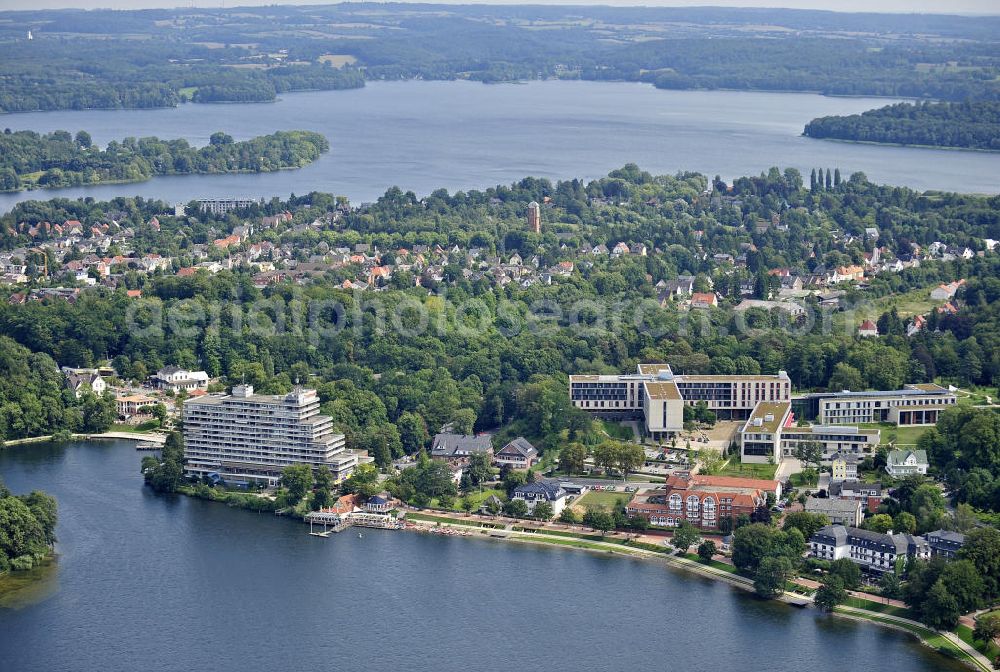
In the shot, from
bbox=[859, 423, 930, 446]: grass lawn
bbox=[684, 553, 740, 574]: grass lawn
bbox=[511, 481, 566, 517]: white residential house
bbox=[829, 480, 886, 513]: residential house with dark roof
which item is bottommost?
bbox=[684, 553, 740, 574]: grass lawn

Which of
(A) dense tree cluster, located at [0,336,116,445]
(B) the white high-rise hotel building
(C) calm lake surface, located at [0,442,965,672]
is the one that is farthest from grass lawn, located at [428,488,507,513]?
(A) dense tree cluster, located at [0,336,116,445]

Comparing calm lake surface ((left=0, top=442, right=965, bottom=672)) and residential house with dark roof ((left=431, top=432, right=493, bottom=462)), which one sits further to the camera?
residential house with dark roof ((left=431, top=432, right=493, bottom=462))

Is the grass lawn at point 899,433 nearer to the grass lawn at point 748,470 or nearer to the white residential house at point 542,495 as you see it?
the grass lawn at point 748,470

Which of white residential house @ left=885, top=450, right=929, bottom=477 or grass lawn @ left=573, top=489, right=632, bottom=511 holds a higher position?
white residential house @ left=885, top=450, right=929, bottom=477

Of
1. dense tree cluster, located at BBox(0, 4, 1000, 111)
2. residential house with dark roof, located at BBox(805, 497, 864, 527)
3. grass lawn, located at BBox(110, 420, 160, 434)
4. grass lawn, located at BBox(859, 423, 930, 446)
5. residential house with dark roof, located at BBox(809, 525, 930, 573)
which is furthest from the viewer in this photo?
dense tree cluster, located at BBox(0, 4, 1000, 111)

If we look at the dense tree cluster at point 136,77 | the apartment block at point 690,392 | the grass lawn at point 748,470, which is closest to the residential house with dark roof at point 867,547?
the grass lawn at point 748,470

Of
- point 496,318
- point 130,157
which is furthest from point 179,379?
point 130,157

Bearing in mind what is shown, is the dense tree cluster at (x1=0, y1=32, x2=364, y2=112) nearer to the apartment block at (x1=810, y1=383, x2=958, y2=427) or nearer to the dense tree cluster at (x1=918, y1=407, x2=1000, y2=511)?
the apartment block at (x1=810, y1=383, x2=958, y2=427)

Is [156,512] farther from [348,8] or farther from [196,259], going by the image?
[348,8]
